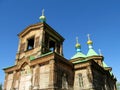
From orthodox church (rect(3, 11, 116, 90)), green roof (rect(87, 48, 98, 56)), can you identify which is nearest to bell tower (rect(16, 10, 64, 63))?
orthodox church (rect(3, 11, 116, 90))

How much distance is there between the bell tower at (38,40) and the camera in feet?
59.0

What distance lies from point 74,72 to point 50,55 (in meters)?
4.88

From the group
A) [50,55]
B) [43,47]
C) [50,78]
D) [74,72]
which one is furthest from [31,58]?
[74,72]

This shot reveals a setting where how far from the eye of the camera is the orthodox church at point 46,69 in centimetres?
1509

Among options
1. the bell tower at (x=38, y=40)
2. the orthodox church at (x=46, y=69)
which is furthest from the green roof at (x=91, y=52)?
the bell tower at (x=38, y=40)

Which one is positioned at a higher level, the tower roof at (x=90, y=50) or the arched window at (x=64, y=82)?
the tower roof at (x=90, y=50)

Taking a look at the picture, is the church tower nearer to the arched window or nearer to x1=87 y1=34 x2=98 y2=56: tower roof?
the arched window

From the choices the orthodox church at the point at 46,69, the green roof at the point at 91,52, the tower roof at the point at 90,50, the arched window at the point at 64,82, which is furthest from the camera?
the tower roof at the point at 90,50

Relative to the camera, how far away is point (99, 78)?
774 inches

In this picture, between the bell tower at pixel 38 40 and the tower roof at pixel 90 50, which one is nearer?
the bell tower at pixel 38 40

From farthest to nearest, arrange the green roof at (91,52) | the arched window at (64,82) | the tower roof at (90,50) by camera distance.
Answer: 1. the tower roof at (90,50)
2. the green roof at (91,52)
3. the arched window at (64,82)

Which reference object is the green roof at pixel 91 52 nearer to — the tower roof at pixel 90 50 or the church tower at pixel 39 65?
the tower roof at pixel 90 50

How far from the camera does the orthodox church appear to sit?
49.5 feet

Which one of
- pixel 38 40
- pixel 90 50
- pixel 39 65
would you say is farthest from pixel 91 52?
pixel 39 65
